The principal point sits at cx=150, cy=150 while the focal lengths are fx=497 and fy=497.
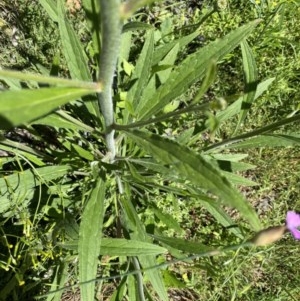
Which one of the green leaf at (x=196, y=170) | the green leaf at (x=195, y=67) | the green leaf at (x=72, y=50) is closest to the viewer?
the green leaf at (x=196, y=170)

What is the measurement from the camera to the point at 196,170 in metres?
1.04

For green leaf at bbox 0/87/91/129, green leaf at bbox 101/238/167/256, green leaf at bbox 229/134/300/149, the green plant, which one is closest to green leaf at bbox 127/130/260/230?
the green plant

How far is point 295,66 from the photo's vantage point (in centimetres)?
272

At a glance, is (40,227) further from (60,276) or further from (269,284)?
(269,284)

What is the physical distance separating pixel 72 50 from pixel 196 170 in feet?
2.73

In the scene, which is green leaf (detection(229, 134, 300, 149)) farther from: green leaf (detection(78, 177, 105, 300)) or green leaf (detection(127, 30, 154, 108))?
green leaf (detection(78, 177, 105, 300))

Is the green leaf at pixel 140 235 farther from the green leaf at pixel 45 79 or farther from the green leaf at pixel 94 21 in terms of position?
the green leaf at pixel 45 79

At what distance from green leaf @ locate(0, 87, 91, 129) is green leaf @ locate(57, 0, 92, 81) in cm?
86

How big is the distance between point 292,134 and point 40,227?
114 centimetres

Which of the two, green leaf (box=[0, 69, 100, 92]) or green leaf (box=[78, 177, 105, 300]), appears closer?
green leaf (box=[0, 69, 100, 92])

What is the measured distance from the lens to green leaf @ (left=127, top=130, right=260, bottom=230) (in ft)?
3.11

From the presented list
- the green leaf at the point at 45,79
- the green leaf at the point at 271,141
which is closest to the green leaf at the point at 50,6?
the green leaf at the point at 271,141

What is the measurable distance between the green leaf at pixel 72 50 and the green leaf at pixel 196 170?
0.53m

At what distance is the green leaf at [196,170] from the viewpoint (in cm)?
95
